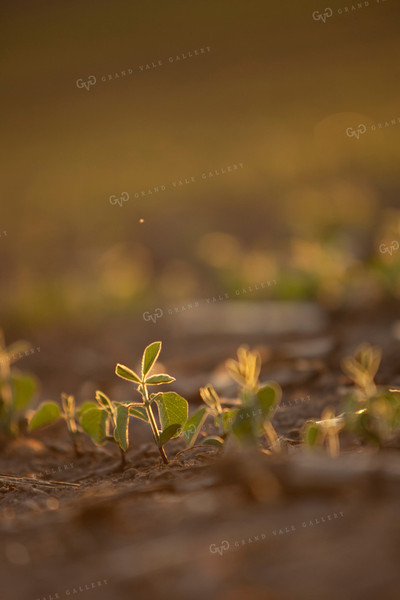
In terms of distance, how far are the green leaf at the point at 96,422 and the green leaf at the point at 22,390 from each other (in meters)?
0.46

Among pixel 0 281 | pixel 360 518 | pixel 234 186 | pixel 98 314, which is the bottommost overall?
pixel 360 518

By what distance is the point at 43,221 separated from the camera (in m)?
7.53

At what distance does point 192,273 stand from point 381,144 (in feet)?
13.2

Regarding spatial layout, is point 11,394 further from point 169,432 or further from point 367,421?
point 367,421

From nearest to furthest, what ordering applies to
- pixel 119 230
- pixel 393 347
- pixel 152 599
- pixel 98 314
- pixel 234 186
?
pixel 152 599, pixel 393 347, pixel 98 314, pixel 119 230, pixel 234 186

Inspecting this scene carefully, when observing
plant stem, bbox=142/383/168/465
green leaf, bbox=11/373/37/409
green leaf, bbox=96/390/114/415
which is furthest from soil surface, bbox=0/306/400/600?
green leaf, bbox=11/373/37/409

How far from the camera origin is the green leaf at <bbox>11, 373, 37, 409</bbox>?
6.84 ft

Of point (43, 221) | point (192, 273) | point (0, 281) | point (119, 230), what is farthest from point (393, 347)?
point (43, 221)

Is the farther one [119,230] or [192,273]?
[119,230]

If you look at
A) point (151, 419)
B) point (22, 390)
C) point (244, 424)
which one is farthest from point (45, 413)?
point (244, 424)

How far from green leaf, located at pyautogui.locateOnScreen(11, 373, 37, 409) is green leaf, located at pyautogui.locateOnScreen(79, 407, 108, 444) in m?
0.46

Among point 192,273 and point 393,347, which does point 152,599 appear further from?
point 192,273

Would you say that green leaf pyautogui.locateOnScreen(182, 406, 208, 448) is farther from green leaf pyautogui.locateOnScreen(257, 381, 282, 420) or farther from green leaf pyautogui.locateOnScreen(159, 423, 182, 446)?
green leaf pyautogui.locateOnScreen(257, 381, 282, 420)

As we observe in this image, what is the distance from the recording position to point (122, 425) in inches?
62.6
